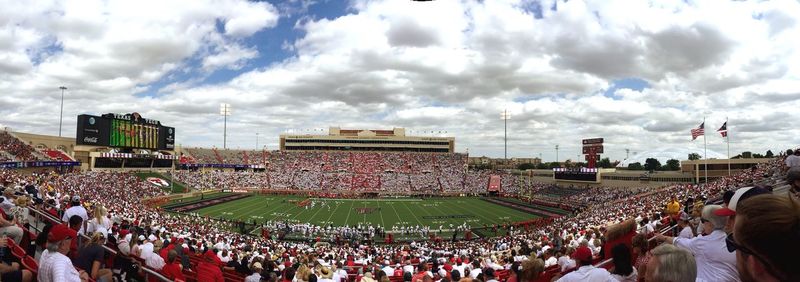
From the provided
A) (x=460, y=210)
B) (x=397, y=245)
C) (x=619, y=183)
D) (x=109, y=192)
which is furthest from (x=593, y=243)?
(x=619, y=183)

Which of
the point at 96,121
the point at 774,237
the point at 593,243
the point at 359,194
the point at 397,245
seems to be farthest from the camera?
the point at 359,194

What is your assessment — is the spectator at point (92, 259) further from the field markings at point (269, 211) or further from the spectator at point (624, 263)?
the field markings at point (269, 211)

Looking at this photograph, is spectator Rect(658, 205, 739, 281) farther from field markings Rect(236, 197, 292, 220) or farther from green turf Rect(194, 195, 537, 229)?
field markings Rect(236, 197, 292, 220)

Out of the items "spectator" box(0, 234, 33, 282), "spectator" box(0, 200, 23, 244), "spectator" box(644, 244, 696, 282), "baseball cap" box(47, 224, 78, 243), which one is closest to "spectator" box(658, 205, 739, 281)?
"spectator" box(644, 244, 696, 282)

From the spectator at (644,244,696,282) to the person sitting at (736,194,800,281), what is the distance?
0.73 meters

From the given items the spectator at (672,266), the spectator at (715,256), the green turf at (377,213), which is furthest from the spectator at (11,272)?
the green turf at (377,213)

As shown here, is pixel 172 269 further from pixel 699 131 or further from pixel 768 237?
pixel 699 131

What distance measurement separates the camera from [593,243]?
1116cm

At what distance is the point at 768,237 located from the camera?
165cm

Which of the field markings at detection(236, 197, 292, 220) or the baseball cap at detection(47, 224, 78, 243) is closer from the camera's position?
the baseball cap at detection(47, 224, 78, 243)

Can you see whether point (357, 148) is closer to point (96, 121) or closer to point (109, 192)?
point (96, 121)

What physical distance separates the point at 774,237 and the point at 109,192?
4542 centimetres

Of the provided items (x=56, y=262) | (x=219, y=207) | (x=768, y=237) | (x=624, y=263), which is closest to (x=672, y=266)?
(x=768, y=237)

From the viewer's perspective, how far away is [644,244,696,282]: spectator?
2490 millimetres
